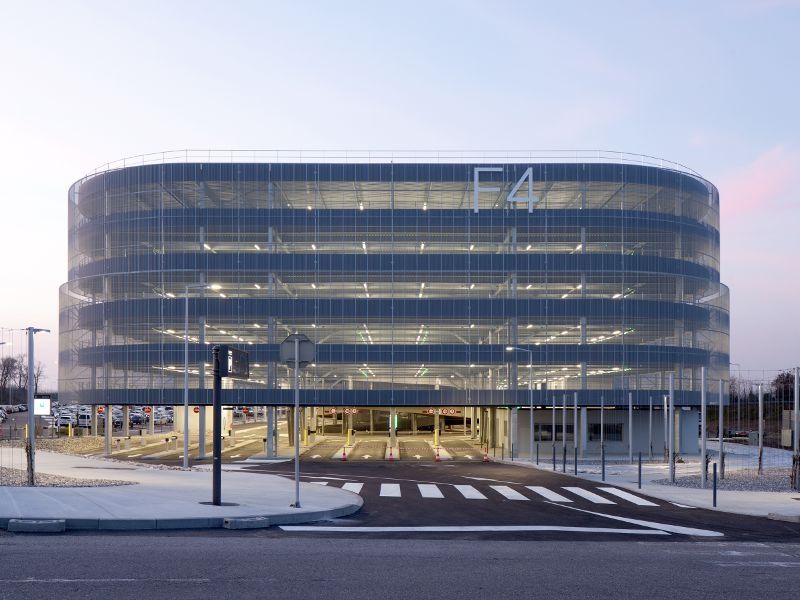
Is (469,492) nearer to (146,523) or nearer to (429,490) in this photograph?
(429,490)

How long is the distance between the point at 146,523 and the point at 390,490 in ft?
45.4

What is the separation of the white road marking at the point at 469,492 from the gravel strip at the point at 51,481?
1040 cm

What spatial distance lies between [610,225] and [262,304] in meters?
28.3

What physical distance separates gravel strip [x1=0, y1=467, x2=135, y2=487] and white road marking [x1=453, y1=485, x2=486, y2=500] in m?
10.4

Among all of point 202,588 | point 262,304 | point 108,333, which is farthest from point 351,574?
point 108,333

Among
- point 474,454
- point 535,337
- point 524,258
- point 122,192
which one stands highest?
point 122,192

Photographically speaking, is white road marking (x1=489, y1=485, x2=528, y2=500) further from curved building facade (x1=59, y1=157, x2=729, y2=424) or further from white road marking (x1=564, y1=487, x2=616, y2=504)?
curved building facade (x1=59, y1=157, x2=729, y2=424)

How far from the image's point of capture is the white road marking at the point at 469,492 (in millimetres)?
28531

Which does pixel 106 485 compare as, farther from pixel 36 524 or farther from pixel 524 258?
pixel 524 258

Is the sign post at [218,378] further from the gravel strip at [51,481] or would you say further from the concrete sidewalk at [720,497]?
the concrete sidewalk at [720,497]

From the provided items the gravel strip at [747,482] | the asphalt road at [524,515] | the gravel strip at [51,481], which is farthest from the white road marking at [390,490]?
the gravel strip at [747,482]

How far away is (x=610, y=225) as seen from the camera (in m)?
71.8

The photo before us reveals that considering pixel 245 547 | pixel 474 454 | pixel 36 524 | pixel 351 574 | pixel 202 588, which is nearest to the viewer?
pixel 202 588

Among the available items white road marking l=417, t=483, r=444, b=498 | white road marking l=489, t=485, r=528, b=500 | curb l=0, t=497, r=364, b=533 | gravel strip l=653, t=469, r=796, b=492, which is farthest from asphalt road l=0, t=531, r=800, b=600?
gravel strip l=653, t=469, r=796, b=492
